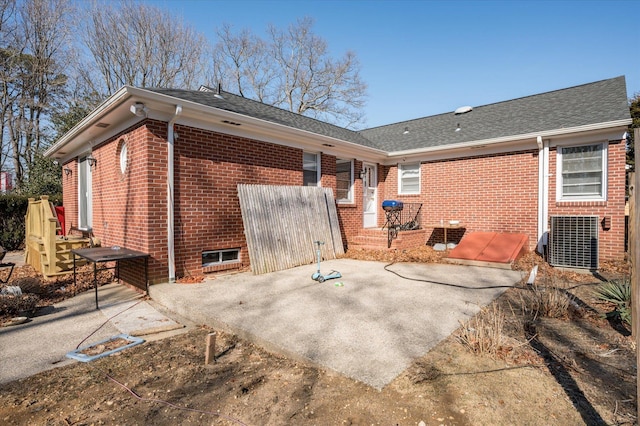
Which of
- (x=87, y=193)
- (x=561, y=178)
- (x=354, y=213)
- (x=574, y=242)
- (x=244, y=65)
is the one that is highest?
(x=244, y=65)

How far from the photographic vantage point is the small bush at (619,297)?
Answer: 3882mm

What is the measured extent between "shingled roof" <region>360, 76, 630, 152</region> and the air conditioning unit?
2401mm

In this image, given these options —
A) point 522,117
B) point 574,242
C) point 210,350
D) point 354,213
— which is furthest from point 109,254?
point 522,117

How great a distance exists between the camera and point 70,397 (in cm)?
279

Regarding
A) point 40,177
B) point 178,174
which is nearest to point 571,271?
point 178,174

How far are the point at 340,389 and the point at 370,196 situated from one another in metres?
9.28

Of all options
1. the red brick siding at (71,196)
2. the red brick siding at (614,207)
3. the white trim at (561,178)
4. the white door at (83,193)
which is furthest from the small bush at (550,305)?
the red brick siding at (71,196)

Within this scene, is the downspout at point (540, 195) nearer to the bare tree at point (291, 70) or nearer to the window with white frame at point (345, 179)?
the window with white frame at point (345, 179)

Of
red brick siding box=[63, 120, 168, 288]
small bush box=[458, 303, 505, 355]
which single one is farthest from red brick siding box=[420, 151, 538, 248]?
red brick siding box=[63, 120, 168, 288]

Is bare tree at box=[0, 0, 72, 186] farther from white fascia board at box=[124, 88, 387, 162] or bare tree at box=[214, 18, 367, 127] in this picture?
A: white fascia board at box=[124, 88, 387, 162]

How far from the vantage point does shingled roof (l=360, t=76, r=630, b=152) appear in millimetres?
8440

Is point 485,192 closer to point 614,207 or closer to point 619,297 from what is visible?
point 614,207

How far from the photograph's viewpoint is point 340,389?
2686 millimetres

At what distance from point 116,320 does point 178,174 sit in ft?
9.07
